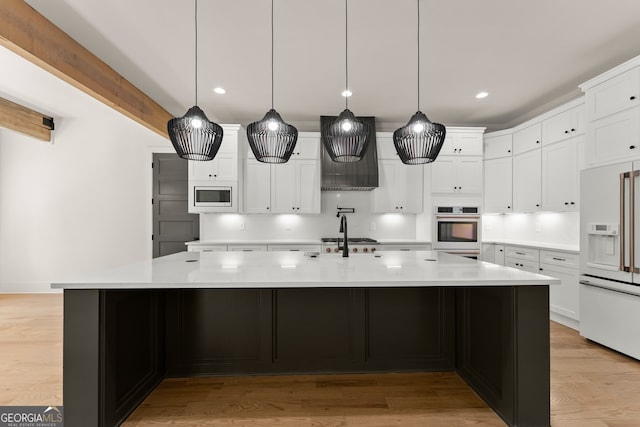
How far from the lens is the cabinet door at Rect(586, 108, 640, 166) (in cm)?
279

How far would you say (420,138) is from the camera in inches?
91.4

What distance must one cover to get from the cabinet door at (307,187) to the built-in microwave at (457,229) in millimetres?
1879

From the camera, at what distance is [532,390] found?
1831mm

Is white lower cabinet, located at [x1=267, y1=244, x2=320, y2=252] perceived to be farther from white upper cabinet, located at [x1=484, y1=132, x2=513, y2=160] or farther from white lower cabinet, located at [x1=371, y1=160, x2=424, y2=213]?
white upper cabinet, located at [x1=484, y1=132, x2=513, y2=160]

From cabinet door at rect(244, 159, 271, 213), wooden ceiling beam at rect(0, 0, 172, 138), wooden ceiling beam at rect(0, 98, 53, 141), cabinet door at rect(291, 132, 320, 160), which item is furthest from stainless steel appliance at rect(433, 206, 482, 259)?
wooden ceiling beam at rect(0, 98, 53, 141)

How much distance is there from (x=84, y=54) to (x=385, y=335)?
3707 millimetres

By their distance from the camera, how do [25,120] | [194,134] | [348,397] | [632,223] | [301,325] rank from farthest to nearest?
[25,120]
[632,223]
[301,325]
[194,134]
[348,397]

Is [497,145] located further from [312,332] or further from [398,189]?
[312,332]

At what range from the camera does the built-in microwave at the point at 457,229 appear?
480 centimetres

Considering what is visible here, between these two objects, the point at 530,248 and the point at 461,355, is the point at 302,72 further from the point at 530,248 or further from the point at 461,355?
the point at 530,248

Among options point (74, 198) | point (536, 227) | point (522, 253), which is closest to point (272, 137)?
point (522, 253)

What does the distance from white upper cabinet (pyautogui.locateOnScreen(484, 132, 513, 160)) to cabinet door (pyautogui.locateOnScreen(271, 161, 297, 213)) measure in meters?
3.02

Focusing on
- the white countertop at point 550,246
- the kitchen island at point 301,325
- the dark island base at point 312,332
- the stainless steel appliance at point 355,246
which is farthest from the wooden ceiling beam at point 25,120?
the white countertop at point 550,246

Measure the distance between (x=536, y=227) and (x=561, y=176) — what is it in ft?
3.47
